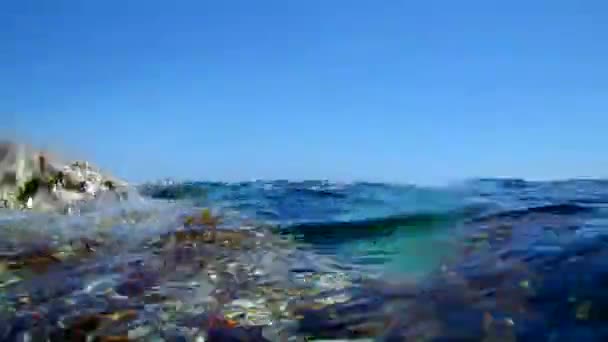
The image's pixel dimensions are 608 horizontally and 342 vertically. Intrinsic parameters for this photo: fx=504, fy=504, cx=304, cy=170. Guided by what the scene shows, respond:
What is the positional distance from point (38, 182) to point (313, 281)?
8692 millimetres

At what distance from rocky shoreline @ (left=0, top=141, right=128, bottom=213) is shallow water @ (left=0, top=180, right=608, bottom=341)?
315cm

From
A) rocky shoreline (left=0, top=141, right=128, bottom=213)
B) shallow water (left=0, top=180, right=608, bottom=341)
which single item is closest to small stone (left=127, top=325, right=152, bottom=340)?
shallow water (left=0, top=180, right=608, bottom=341)

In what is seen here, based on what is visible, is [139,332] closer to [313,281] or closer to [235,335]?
[235,335]

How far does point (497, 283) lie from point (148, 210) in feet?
26.9

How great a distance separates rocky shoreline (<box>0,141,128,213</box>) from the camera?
34.3ft

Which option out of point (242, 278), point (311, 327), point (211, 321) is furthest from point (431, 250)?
point (211, 321)

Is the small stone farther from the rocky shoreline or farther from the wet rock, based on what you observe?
the rocky shoreline

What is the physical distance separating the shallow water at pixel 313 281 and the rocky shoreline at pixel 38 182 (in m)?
3.15

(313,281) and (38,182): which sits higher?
(38,182)

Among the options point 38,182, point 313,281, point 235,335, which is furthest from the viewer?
point 38,182

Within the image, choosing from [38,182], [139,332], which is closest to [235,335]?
[139,332]

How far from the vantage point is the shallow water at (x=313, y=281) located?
3076 millimetres

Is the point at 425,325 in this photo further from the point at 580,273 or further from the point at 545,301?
the point at 580,273

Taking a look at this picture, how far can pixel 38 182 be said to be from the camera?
35.8 ft
